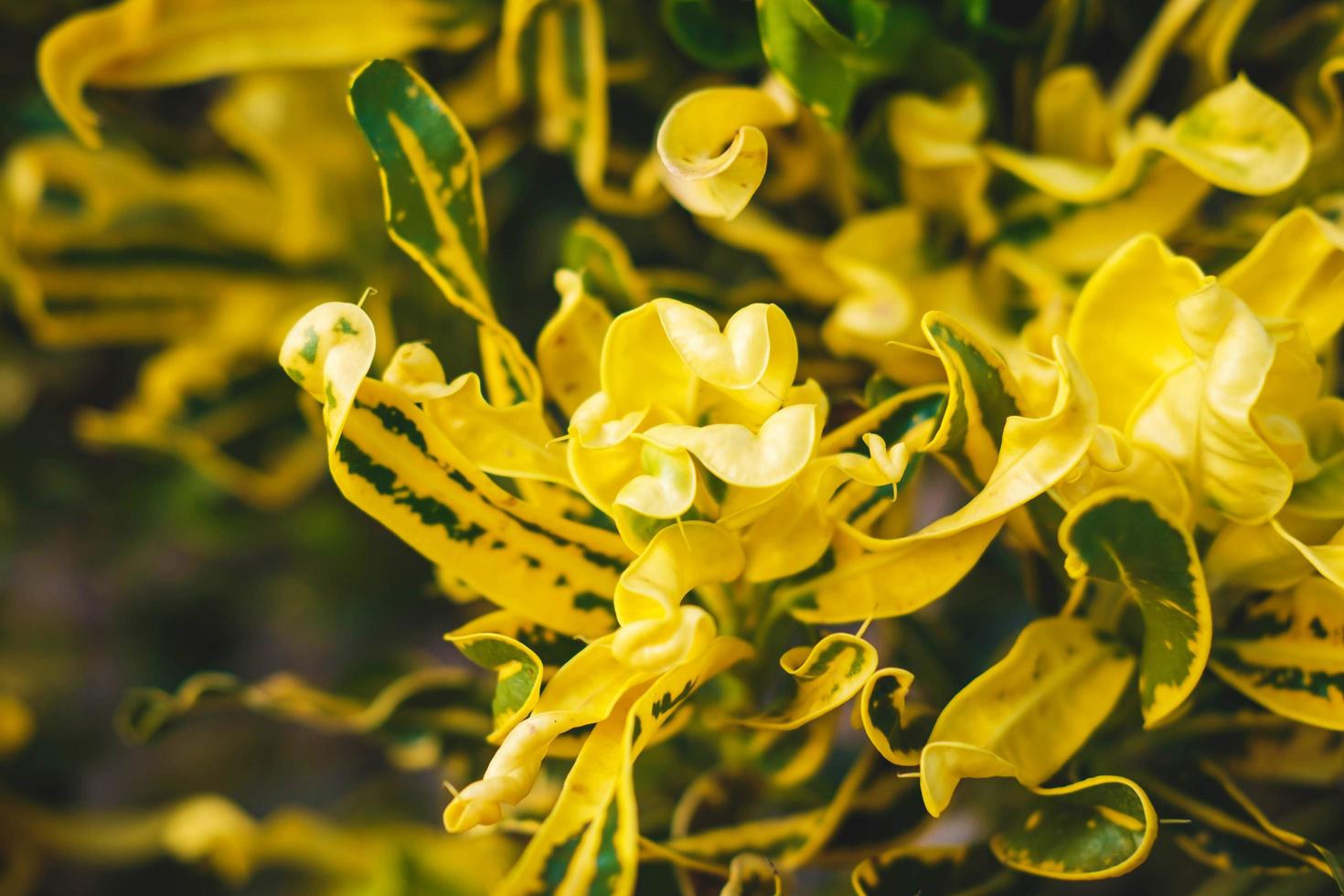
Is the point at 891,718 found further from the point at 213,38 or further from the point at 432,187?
the point at 213,38

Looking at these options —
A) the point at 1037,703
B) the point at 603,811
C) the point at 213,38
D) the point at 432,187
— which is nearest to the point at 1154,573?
the point at 1037,703

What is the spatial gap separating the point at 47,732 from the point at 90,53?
0.58 metres

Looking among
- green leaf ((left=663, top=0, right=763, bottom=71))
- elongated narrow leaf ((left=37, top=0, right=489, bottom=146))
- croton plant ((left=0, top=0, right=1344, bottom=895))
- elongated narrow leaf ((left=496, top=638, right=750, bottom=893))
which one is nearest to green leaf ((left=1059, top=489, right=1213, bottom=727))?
croton plant ((left=0, top=0, right=1344, bottom=895))

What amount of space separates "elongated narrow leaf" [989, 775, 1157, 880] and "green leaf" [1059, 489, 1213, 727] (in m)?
0.04

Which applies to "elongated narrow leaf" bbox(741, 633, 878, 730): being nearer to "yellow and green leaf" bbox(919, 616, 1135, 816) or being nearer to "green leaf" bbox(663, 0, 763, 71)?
"yellow and green leaf" bbox(919, 616, 1135, 816)

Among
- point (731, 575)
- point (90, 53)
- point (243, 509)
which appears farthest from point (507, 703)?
point (243, 509)

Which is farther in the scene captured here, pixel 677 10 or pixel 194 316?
pixel 194 316

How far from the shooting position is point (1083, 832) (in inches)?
15.4

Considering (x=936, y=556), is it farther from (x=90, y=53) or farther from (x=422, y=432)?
(x=90, y=53)

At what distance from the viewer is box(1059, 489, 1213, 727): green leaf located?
35cm

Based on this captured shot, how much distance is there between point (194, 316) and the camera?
67cm

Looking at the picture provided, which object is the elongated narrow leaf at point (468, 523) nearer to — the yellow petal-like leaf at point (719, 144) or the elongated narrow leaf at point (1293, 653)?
the yellow petal-like leaf at point (719, 144)

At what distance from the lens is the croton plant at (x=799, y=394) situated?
1.20ft

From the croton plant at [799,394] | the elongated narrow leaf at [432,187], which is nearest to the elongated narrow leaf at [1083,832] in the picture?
the croton plant at [799,394]
